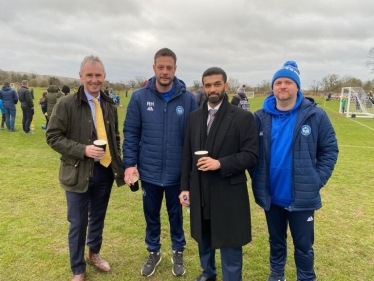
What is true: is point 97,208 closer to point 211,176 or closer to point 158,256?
point 158,256

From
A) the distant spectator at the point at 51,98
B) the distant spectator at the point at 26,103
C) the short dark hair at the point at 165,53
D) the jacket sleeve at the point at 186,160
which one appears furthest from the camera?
the distant spectator at the point at 26,103

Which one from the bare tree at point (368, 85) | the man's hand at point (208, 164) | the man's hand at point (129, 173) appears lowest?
the man's hand at point (129, 173)

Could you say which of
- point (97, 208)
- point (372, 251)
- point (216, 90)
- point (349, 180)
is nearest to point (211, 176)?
point (216, 90)

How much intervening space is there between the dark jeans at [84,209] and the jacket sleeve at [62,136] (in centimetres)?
30

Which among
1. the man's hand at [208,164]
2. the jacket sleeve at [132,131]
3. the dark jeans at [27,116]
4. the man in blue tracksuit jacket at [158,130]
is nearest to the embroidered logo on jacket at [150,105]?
the man in blue tracksuit jacket at [158,130]

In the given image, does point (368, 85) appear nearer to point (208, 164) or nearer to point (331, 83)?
point (331, 83)

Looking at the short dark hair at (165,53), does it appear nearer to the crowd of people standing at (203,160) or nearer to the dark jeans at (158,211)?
the crowd of people standing at (203,160)

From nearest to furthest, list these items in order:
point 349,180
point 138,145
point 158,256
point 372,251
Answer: point 138,145 < point 158,256 < point 372,251 < point 349,180

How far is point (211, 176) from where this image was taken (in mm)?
2535

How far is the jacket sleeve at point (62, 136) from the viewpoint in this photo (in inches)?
105

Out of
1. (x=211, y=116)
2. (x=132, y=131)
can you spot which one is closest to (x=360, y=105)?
(x=211, y=116)

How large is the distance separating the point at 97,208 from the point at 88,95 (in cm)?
121

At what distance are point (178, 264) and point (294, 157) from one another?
1736 millimetres

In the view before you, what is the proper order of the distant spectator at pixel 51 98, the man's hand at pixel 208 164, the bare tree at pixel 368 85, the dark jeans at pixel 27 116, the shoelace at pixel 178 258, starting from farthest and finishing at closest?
the bare tree at pixel 368 85
the dark jeans at pixel 27 116
the distant spectator at pixel 51 98
the shoelace at pixel 178 258
the man's hand at pixel 208 164
